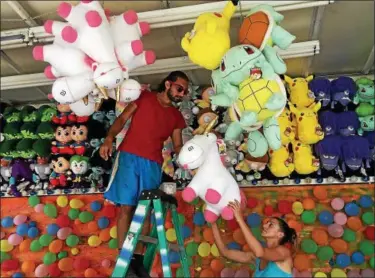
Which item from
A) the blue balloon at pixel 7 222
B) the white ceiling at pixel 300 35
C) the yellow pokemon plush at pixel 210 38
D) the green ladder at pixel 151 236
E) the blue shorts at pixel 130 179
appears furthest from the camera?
the blue balloon at pixel 7 222

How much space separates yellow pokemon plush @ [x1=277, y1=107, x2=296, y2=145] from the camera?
2527mm

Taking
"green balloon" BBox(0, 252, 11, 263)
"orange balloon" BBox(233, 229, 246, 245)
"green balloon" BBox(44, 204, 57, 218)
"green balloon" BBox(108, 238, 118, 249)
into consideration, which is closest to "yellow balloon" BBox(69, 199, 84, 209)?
→ "green balloon" BBox(44, 204, 57, 218)

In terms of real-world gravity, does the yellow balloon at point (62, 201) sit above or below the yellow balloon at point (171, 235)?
above

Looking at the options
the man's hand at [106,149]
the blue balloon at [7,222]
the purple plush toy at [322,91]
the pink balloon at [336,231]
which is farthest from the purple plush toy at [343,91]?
the blue balloon at [7,222]

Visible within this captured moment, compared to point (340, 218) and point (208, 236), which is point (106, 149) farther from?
point (340, 218)

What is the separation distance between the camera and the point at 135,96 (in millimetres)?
2273

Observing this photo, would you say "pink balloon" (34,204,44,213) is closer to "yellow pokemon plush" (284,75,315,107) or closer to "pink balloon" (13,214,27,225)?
"pink balloon" (13,214,27,225)

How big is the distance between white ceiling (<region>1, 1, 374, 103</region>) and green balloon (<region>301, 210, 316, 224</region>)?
3.33ft

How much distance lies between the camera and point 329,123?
2.67 meters

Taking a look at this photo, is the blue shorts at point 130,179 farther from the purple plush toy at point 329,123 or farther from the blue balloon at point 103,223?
the purple plush toy at point 329,123

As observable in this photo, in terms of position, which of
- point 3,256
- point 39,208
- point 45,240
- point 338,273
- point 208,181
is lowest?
point 338,273

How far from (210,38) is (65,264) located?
1.74 m

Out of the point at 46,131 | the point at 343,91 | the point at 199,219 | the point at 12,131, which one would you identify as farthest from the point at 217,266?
the point at 12,131

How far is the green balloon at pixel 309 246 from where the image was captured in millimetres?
2605
